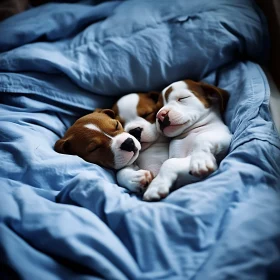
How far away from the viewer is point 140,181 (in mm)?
1214

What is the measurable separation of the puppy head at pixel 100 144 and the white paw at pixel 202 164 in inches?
8.7

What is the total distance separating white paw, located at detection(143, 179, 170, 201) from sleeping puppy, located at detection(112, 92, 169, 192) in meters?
0.16

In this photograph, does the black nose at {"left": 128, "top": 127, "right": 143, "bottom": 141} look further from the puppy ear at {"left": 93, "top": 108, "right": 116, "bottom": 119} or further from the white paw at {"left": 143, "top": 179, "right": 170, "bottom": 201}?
the white paw at {"left": 143, "top": 179, "right": 170, "bottom": 201}

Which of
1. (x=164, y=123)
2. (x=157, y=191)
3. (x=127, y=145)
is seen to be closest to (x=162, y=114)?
(x=164, y=123)

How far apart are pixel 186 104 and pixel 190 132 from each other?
10cm

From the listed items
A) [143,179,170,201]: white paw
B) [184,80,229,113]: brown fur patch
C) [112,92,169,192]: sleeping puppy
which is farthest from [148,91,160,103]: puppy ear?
[143,179,170,201]: white paw

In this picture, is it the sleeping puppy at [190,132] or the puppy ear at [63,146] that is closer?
the sleeping puppy at [190,132]

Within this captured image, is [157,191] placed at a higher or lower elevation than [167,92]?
lower

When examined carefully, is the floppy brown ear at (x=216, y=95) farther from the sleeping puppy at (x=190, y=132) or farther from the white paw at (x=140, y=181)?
the white paw at (x=140, y=181)

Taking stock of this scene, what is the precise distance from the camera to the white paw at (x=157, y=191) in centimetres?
111

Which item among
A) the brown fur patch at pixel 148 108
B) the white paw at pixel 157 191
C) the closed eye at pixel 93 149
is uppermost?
the brown fur patch at pixel 148 108

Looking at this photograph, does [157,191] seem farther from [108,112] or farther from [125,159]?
[108,112]

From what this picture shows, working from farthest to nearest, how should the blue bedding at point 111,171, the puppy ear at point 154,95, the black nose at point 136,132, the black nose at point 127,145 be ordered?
the puppy ear at point 154,95 < the black nose at point 136,132 < the black nose at point 127,145 < the blue bedding at point 111,171

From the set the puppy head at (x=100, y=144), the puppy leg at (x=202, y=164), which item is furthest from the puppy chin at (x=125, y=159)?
the puppy leg at (x=202, y=164)
